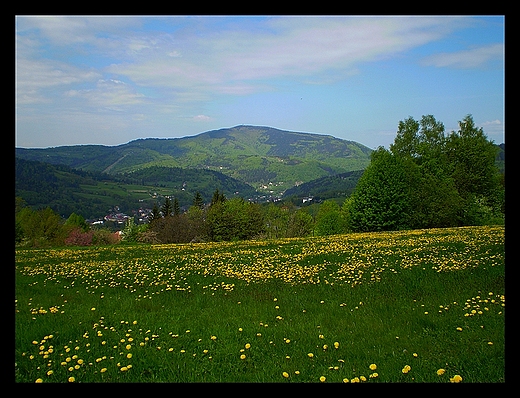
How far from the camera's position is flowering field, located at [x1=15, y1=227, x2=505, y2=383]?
18.9 ft

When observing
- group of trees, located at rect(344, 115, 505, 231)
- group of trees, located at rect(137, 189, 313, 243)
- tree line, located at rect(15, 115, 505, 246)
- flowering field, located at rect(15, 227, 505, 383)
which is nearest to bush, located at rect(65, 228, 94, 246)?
tree line, located at rect(15, 115, 505, 246)

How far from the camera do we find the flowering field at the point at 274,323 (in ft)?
18.9

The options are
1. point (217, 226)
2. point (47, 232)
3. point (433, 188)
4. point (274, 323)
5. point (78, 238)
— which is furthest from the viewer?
point (217, 226)

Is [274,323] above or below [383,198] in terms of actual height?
below

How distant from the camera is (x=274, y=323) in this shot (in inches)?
312

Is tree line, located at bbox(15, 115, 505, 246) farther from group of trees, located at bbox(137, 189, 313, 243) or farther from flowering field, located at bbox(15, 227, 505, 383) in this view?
flowering field, located at bbox(15, 227, 505, 383)

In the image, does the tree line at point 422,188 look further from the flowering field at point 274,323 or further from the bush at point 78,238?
the flowering field at point 274,323

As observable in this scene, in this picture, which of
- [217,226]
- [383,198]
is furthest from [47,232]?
[383,198]

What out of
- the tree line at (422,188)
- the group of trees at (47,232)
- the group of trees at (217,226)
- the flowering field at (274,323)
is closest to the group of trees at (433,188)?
the tree line at (422,188)

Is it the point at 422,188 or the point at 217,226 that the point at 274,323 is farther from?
the point at 217,226

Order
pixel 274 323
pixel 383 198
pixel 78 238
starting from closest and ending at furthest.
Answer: pixel 274 323 → pixel 383 198 → pixel 78 238

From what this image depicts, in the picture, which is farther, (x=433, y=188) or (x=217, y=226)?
(x=217, y=226)
